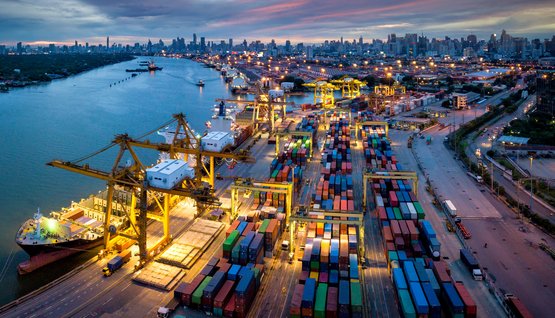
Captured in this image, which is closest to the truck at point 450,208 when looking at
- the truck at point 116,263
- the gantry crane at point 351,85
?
the truck at point 116,263

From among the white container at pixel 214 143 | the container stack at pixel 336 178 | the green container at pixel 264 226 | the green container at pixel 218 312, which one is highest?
the white container at pixel 214 143

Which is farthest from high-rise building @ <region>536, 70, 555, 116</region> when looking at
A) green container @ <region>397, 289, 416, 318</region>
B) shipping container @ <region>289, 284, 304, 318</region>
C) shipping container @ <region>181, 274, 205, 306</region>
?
shipping container @ <region>181, 274, 205, 306</region>

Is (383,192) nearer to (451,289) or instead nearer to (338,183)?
(338,183)

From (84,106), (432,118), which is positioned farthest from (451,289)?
(84,106)

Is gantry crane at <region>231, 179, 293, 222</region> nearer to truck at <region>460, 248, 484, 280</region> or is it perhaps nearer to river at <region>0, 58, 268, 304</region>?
river at <region>0, 58, 268, 304</region>

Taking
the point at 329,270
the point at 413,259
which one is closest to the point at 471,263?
the point at 413,259

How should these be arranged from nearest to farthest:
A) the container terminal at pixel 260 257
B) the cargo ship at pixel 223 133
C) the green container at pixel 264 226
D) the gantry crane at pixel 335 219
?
1. the container terminal at pixel 260 257
2. the gantry crane at pixel 335 219
3. the green container at pixel 264 226
4. the cargo ship at pixel 223 133

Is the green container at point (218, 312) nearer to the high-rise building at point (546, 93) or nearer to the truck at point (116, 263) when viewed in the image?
the truck at point (116, 263)
